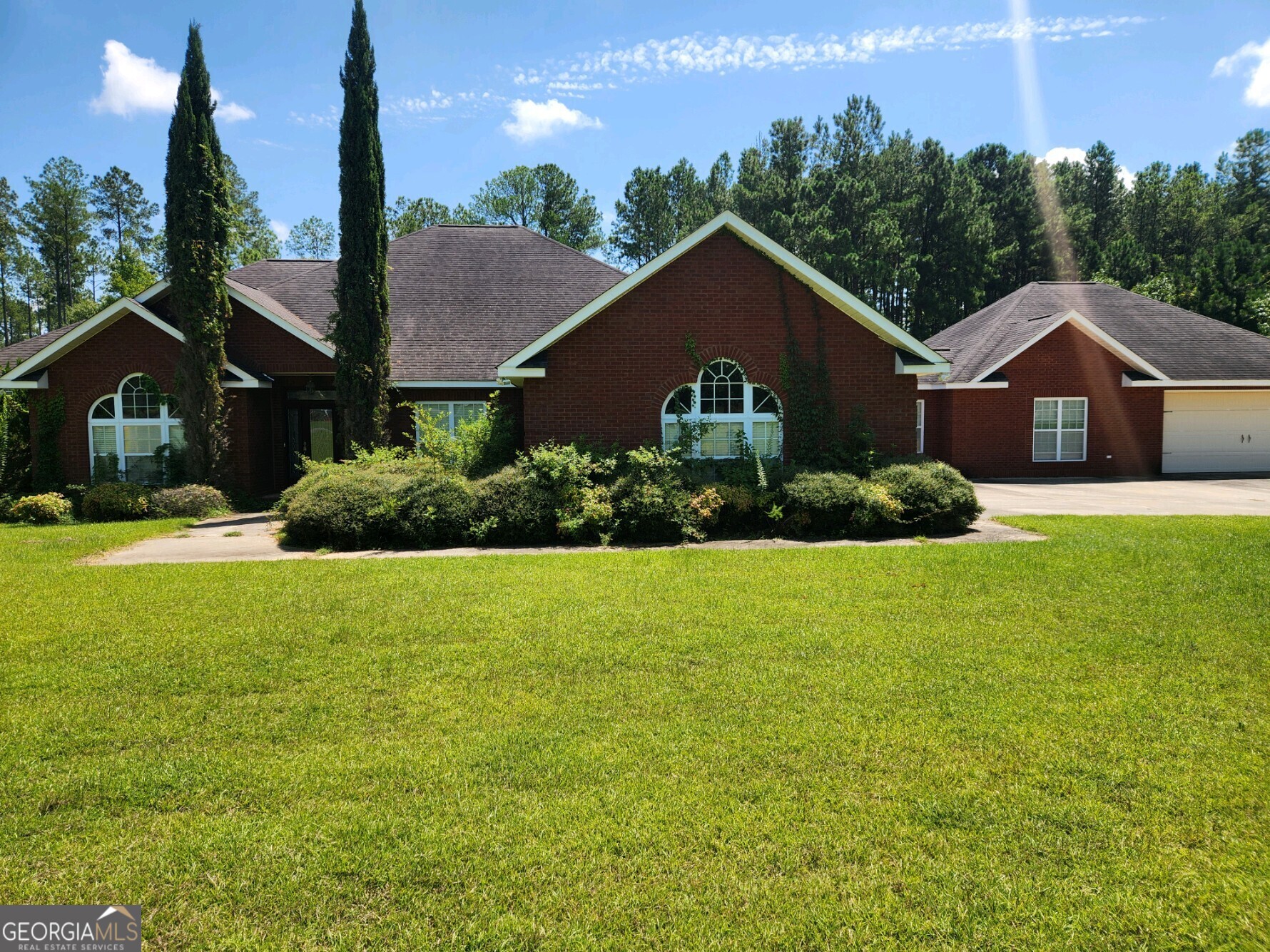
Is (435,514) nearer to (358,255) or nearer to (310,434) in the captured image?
(358,255)

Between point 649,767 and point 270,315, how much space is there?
→ 18.4 meters

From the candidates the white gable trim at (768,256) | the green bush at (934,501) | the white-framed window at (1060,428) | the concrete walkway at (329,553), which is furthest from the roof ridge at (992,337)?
the concrete walkway at (329,553)

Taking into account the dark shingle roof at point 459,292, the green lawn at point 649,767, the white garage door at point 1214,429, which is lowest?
the green lawn at point 649,767

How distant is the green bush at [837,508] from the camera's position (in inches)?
508

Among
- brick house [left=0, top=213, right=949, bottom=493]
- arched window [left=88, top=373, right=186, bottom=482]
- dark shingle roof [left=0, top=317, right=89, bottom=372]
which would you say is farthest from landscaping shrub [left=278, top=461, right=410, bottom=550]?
dark shingle roof [left=0, top=317, right=89, bottom=372]

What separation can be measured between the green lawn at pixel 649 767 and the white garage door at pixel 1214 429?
19.3 metres

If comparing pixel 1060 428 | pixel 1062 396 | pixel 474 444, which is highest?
pixel 1062 396

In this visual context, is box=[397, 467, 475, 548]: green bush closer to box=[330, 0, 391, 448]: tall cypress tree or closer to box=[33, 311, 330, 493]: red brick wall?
box=[330, 0, 391, 448]: tall cypress tree

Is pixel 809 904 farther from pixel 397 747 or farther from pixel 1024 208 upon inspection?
pixel 1024 208

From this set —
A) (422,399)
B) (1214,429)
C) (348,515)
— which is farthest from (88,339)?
(1214,429)

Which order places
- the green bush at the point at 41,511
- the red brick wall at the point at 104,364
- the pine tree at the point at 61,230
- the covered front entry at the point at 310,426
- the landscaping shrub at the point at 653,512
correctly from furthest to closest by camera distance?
1. the pine tree at the point at 61,230
2. the covered front entry at the point at 310,426
3. the red brick wall at the point at 104,364
4. the green bush at the point at 41,511
5. the landscaping shrub at the point at 653,512

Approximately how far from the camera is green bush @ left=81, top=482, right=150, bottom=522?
16234 millimetres

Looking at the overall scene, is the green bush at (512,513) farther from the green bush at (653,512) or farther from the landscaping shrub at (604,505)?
the green bush at (653,512)

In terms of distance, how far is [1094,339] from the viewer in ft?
77.7
